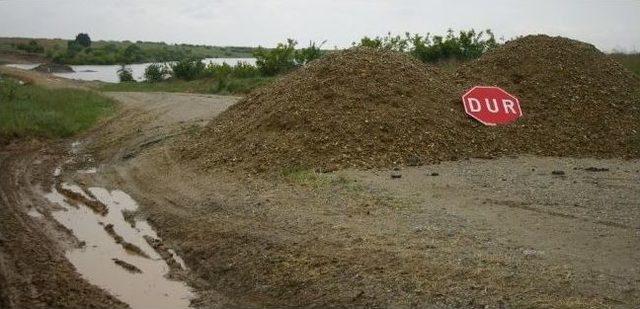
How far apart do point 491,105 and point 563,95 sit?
166 cm

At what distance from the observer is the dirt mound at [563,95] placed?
10.5 m

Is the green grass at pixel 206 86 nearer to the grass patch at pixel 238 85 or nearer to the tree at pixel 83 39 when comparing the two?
the grass patch at pixel 238 85

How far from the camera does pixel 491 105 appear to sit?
11.2 m

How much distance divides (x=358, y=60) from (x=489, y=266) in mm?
6890

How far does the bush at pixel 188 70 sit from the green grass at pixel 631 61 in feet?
66.6

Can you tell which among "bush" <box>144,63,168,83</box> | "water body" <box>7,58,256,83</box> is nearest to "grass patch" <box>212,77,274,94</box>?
"water body" <box>7,58,256,83</box>

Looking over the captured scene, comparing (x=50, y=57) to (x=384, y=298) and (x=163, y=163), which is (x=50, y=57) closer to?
(x=163, y=163)

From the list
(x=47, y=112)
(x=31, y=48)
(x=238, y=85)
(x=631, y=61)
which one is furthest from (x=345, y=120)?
(x=31, y=48)

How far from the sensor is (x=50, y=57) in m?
57.9

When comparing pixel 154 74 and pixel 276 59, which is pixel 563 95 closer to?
pixel 276 59

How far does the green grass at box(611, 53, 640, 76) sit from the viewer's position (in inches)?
722

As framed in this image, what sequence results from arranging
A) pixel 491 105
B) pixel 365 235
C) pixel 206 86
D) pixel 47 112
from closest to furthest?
pixel 365 235 < pixel 491 105 < pixel 47 112 < pixel 206 86

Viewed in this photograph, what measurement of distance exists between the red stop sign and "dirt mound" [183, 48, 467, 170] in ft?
1.16

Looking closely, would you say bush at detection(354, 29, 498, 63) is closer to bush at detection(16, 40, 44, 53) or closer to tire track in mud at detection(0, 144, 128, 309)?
tire track in mud at detection(0, 144, 128, 309)
